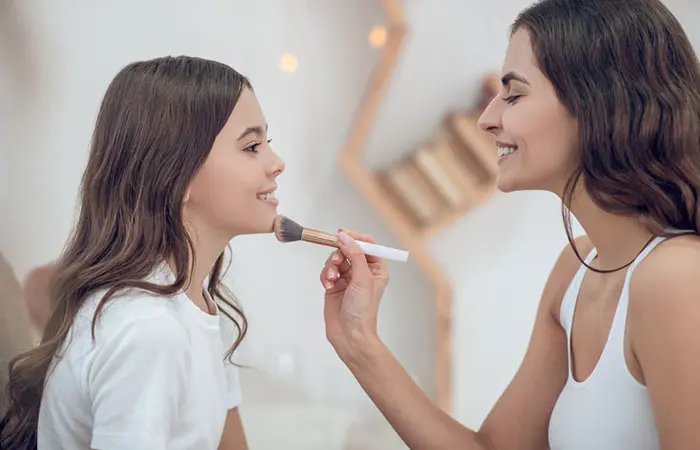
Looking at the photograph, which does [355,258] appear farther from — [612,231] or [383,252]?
[612,231]

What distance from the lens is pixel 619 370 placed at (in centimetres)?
87

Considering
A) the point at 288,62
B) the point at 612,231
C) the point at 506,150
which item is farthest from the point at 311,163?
the point at 612,231

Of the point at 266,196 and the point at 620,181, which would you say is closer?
the point at 620,181

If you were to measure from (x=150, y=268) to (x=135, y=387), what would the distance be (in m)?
0.16

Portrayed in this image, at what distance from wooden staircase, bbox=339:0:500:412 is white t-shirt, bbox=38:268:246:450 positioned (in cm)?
53

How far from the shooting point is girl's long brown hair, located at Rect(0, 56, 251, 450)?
905 mm

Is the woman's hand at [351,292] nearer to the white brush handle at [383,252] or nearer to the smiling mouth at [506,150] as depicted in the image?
the white brush handle at [383,252]

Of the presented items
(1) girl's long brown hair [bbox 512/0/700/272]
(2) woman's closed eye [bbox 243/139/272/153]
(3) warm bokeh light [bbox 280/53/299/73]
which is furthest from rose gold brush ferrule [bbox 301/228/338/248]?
(3) warm bokeh light [bbox 280/53/299/73]

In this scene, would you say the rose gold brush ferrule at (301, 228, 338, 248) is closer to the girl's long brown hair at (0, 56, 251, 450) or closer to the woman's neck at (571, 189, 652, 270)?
the girl's long brown hair at (0, 56, 251, 450)

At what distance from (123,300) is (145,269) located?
0.05 meters

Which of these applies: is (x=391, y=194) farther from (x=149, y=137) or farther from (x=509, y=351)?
(x=149, y=137)

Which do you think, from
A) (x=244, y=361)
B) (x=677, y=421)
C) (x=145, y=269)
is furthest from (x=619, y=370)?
(x=244, y=361)

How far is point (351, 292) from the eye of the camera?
107 centimetres

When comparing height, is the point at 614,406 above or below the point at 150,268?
below
